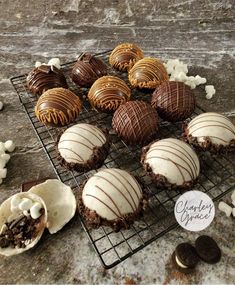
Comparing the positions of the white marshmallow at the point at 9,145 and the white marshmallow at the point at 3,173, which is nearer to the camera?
the white marshmallow at the point at 3,173

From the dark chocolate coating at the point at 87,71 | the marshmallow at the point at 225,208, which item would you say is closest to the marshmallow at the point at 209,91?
the dark chocolate coating at the point at 87,71

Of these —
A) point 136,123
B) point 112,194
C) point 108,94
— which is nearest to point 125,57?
point 108,94

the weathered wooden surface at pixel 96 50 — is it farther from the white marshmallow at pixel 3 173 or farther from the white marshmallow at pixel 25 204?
the white marshmallow at pixel 25 204

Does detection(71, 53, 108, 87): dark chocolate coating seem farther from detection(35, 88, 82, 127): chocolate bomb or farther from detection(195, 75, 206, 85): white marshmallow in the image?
detection(195, 75, 206, 85): white marshmallow

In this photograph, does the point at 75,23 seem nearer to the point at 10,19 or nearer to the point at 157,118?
the point at 10,19

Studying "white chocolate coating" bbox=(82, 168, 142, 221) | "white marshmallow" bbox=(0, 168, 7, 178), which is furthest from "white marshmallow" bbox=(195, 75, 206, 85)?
"white marshmallow" bbox=(0, 168, 7, 178)

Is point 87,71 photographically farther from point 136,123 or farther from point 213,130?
point 213,130

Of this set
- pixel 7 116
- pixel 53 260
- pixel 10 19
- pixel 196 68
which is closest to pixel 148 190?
pixel 53 260
